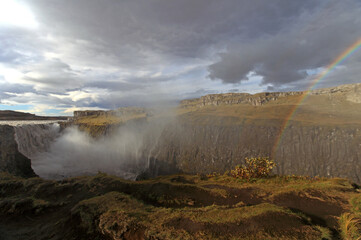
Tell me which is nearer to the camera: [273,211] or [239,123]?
[273,211]

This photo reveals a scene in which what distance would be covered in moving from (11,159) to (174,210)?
91.0ft

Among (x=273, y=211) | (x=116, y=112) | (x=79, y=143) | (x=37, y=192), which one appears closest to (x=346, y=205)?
(x=273, y=211)

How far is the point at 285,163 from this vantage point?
1286 inches

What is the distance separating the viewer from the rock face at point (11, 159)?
2338 cm

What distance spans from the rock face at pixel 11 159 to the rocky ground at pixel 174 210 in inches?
402

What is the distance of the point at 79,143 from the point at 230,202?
62.2 meters

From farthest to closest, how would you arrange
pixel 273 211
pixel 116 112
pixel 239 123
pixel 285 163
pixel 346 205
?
pixel 116 112, pixel 239 123, pixel 285 163, pixel 346 205, pixel 273 211

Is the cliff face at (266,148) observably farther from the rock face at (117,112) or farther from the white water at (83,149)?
the rock face at (117,112)

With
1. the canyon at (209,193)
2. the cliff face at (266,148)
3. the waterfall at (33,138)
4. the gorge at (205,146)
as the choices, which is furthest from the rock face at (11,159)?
the cliff face at (266,148)

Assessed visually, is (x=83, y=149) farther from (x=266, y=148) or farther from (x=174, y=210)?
(x=174, y=210)

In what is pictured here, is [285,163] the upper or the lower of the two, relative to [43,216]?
lower

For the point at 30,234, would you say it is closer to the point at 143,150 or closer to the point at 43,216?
the point at 43,216

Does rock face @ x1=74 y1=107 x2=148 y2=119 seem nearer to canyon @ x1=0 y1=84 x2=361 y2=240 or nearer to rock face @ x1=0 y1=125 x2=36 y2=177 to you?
canyon @ x1=0 y1=84 x2=361 y2=240

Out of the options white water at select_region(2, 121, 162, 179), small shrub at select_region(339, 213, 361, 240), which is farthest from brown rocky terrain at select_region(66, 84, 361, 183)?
small shrub at select_region(339, 213, 361, 240)
